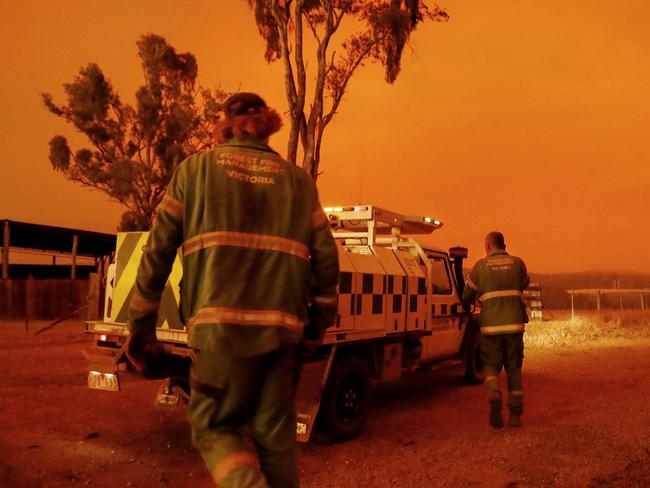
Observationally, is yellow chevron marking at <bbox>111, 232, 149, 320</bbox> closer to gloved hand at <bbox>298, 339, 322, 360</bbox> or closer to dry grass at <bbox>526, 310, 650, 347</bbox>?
gloved hand at <bbox>298, 339, 322, 360</bbox>

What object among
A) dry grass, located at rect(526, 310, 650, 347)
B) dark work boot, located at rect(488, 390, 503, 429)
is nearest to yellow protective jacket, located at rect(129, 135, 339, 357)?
dark work boot, located at rect(488, 390, 503, 429)

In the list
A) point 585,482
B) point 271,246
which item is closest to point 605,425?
point 585,482

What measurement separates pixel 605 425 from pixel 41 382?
266 inches

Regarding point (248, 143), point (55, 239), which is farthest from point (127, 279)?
point (55, 239)

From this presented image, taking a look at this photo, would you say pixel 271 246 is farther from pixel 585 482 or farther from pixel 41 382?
pixel 41 382

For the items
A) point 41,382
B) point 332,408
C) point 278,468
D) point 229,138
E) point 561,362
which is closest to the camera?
point 278,468

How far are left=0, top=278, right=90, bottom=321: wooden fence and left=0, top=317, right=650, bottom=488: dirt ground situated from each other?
1170cm

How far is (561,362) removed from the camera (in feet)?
34.9

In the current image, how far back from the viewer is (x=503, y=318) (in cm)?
611

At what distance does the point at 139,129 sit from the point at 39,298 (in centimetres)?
1022

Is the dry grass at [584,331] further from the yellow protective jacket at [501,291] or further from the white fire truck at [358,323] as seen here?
the yellow protective jacket at [501,291]

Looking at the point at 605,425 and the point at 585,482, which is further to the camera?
the point at 605,425

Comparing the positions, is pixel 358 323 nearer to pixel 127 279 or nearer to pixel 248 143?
pixel 127 279

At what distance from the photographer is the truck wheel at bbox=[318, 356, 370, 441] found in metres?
5.31
